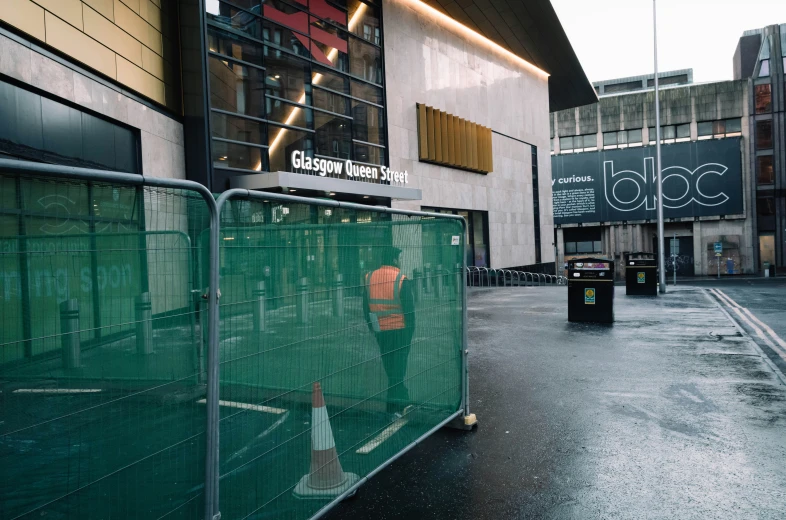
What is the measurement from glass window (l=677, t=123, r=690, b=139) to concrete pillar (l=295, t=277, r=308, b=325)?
49289 mm

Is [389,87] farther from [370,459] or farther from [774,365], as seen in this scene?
[370,459]

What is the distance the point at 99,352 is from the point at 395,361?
8.35 feet

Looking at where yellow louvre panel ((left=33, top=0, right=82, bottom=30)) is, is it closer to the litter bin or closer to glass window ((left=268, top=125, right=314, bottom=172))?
glass window ((left=268, top=125, right=314, bottom=172))

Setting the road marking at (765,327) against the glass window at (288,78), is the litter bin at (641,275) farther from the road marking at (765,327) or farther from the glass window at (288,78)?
the glass window at (288,78)

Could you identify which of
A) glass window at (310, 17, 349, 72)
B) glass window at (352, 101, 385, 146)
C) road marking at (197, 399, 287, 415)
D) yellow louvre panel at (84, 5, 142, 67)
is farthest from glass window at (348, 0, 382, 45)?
road marking at (197, 399, 287, 415)

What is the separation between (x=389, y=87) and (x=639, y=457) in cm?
2124

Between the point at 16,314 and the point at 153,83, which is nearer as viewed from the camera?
the point at 16,314

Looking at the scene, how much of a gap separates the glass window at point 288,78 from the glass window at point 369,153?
10.4ft

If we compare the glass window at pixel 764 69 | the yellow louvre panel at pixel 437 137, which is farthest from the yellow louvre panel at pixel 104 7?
the glass window at pixel 764 69

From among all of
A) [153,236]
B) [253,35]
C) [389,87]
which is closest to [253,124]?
[253,35]

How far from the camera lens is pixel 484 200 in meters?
30.8

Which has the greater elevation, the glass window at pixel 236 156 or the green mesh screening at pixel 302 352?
the glass window at pixel 236 156

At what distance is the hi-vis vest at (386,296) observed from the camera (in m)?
4.25

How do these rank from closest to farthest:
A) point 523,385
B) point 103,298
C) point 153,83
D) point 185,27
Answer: point 103,298
point 523,385
point 153,83
point 185,27
